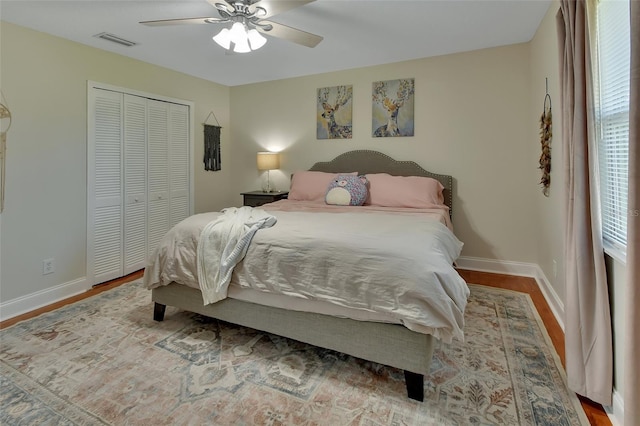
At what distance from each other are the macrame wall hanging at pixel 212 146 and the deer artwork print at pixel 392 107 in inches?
87.1

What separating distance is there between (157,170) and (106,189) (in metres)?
0.64

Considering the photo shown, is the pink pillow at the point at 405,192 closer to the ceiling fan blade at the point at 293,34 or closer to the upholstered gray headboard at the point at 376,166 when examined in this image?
the upholstered gray headboard at the point at 376,166

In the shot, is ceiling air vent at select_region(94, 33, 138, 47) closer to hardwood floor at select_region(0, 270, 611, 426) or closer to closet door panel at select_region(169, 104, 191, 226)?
closet door panel at select_region(169, 104, 191, 226)

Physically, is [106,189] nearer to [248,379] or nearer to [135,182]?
[135,182]

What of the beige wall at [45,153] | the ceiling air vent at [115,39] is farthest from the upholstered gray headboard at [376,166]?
the beige wall at [45,153]

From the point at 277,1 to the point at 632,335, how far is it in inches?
89.6

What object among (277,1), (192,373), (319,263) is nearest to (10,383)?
(192,373)

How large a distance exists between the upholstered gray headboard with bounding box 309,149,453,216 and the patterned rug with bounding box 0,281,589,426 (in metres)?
1.58

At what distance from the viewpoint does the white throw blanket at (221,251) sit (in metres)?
1.98

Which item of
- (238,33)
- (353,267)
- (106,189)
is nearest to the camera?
(353,267)

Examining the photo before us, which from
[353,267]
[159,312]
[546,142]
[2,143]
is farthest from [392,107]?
[2,143]

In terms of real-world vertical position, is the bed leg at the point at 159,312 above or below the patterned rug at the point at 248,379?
above

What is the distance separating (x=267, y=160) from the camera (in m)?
4.35

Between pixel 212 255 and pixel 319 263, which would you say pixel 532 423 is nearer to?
pixel 319 263
